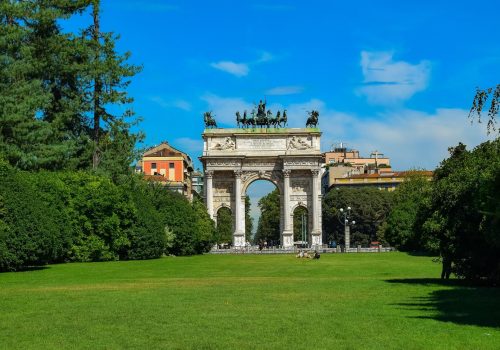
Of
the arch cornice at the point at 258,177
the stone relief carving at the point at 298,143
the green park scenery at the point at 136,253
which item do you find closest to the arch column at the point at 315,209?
the stone relief carving at the point at 298,143

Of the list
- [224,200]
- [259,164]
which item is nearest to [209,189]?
[224,200]

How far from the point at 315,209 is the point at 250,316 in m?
76.8

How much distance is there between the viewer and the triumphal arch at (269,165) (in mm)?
90688

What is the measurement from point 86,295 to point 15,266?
16.1 meters

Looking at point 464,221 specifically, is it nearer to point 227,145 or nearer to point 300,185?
point 227,145

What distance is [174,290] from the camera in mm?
20766

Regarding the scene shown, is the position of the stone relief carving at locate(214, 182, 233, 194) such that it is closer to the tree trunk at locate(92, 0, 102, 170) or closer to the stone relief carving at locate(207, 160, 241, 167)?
the stone relief carving at locate(207, 160, 241, 167)

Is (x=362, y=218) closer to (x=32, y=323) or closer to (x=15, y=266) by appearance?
(x=15, y=266)

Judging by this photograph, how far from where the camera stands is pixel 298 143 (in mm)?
91625

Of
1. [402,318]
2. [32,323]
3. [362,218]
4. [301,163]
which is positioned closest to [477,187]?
[402,318]

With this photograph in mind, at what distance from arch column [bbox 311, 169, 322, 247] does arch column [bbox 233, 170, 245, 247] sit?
8.49 metres

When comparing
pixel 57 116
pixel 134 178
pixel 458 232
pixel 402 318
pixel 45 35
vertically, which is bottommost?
pixel 402 318

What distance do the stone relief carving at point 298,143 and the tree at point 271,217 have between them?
34.7m

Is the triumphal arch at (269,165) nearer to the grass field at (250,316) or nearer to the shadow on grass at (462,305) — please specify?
the grass field at (250,316)
